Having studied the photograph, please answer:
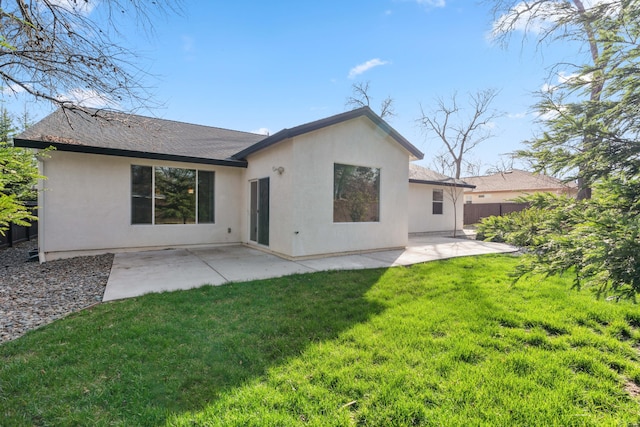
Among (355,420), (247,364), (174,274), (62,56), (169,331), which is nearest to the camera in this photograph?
(355,420)

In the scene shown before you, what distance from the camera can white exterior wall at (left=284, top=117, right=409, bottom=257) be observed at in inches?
303

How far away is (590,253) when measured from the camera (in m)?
1.82

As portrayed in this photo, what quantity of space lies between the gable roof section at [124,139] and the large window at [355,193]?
3.54m

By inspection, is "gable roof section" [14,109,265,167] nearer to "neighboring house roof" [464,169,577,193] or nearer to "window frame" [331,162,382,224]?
"window frame" [331,162,382,224]

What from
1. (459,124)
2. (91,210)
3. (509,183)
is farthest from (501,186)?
(91,210)

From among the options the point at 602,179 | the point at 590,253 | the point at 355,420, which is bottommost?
the point at 355,420

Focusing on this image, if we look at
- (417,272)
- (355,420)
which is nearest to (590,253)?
(355,420)

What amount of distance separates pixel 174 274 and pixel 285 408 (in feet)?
15.9

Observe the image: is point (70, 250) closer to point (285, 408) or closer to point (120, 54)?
point (120, 54)

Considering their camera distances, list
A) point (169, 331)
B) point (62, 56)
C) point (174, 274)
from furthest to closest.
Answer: point (174, 274) < point (62, 56) < point (169, 331)

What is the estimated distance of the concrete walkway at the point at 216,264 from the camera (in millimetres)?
5445

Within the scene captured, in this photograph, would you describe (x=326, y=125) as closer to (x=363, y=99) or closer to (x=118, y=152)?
(x=118, y=152)

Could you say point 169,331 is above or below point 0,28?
below

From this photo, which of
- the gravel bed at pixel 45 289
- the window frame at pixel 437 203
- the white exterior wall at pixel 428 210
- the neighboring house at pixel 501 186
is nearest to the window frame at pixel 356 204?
the gravel bed at pixel 45 289
